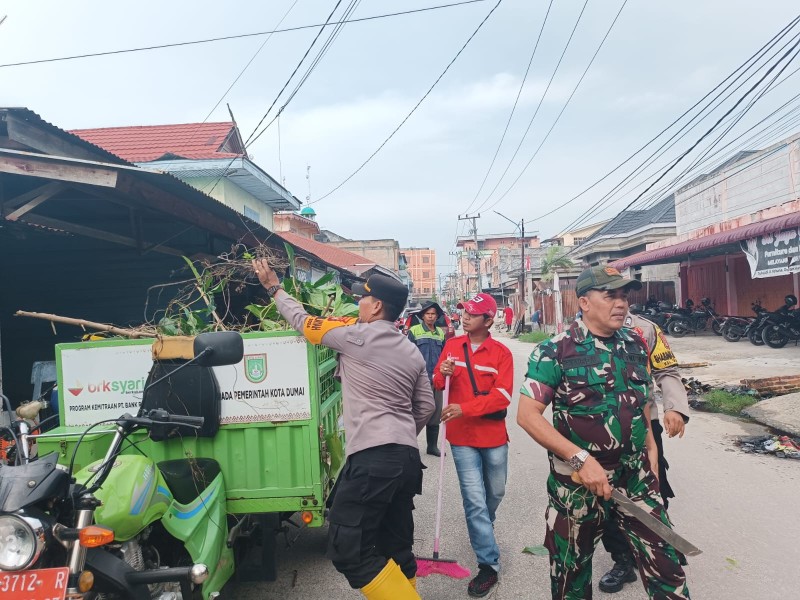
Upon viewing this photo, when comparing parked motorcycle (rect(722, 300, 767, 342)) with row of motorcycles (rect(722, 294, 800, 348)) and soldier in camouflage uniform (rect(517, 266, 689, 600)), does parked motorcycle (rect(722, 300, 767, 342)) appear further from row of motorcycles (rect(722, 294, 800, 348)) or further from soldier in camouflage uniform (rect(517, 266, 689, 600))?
soldier in camouflage uniform (rect(517, 266, 689, 600))

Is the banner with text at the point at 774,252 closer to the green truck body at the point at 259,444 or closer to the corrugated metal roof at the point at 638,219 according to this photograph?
the corrugated metal roof at the point at 638,219

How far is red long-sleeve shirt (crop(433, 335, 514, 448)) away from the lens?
3820mm

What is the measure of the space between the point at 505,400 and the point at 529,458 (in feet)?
11.2

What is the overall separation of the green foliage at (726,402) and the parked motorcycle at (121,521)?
8316 millimetres

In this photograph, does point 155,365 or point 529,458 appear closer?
point 155,365

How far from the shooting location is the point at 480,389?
398 cm

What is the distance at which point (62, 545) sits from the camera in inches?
85.1

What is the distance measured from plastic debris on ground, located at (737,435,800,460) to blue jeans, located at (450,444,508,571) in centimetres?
452

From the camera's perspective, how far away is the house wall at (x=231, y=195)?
14.7 m

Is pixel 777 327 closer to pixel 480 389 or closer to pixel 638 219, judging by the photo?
pixel 480 389

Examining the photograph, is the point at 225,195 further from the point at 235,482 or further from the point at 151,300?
the point at 235,482

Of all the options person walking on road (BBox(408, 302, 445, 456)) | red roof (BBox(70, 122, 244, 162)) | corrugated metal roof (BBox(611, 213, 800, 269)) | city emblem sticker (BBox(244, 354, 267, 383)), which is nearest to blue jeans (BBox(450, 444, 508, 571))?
city emblem sticker (BBox(244, 354, 267, 383))

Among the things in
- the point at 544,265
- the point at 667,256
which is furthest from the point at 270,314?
the point at 544,265

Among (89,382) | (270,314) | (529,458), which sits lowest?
(529,458)
